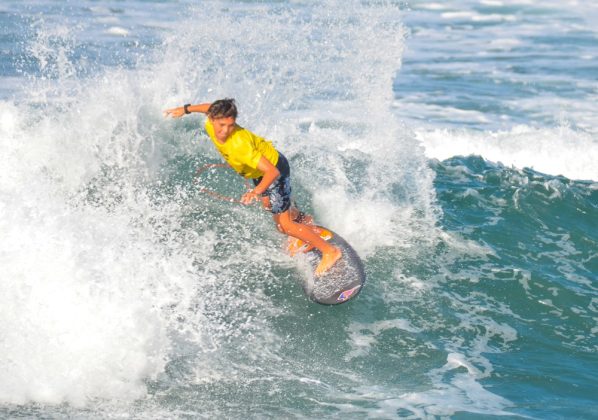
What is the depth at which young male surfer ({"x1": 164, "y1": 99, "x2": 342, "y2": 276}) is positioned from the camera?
23.2ft

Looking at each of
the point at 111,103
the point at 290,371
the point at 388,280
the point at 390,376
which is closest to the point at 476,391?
the point at 390,376

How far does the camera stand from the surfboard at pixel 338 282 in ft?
26.0

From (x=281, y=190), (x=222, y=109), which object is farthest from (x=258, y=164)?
(x=281, y=190)

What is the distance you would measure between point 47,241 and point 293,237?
2.70m

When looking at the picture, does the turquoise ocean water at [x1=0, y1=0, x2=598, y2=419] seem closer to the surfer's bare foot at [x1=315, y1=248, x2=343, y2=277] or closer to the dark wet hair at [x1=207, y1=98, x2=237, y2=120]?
the surfer's bare foot at [x1=315, y1=248, x2=343, y2=277]

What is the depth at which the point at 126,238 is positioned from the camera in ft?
24.2

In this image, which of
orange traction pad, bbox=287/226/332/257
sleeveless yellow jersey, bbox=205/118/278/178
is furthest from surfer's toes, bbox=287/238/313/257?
sleeveless yellow jersey, bbox=205/118/278/178

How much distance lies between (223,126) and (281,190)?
1.03 meters

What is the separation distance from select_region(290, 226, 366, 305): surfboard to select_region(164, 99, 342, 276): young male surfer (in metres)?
0.07

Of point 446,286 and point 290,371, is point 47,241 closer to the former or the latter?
point 290,371

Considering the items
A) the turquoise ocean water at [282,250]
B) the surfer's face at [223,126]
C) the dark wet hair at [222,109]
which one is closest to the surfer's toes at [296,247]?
the turquoise ocean water at [282,250]

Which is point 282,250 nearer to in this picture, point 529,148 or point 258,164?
point 258,164

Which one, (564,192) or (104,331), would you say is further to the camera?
(564,192)

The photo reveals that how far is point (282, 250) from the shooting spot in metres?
8.86
